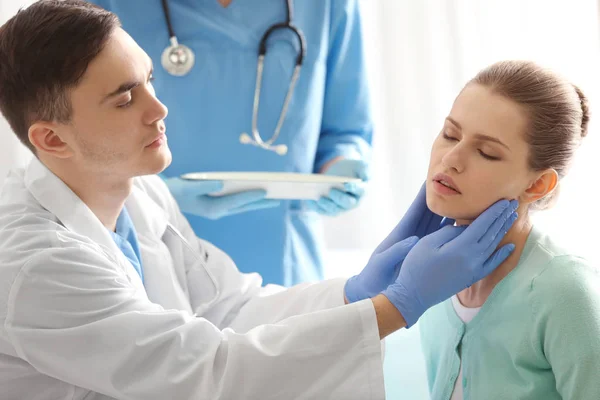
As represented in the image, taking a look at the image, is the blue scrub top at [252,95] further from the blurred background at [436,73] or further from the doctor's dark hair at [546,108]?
the doctor's dark hair at [546,108]

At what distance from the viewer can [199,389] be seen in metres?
1.23

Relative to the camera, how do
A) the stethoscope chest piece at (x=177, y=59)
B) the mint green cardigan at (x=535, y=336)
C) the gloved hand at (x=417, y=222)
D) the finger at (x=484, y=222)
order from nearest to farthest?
the mint green cardigan at (x=535, y=336), the finger at (x=484, y=222), the gloved hand at (x=417, y=222), the stethoscope chest piece at (x=177, y=59)

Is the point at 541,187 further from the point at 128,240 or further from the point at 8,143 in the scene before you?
the point at 8,143

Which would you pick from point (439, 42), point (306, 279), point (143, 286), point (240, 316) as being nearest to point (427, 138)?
point (439, 42)

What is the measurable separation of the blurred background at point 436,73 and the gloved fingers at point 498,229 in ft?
3.54

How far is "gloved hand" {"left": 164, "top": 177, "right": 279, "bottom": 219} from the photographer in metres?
1.85

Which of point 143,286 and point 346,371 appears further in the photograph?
point 143,286


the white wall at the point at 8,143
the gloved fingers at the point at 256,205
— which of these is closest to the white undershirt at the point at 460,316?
the gloved fingers at the point at 256,205

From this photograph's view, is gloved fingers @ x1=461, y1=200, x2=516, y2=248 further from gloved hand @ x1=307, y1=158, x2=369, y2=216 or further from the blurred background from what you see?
the blurred background

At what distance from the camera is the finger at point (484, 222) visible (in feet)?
4.23

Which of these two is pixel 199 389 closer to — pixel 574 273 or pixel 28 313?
pixel 28 313

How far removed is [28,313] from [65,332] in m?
0.07

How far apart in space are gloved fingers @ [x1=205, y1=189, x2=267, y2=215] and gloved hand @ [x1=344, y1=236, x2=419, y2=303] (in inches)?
15.4

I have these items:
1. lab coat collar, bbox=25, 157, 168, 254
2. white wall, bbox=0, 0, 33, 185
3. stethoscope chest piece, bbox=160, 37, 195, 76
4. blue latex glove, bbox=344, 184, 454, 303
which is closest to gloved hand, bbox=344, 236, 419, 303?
blue latex glove, bbox=344, 184, 454, 303
